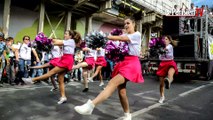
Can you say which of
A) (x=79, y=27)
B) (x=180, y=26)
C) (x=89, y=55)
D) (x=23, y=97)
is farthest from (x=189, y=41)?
(x=23, y=97)

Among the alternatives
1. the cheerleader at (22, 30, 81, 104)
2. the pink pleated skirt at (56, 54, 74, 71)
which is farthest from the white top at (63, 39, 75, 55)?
the pink pleated skirt at (56, 54, 74, 71)

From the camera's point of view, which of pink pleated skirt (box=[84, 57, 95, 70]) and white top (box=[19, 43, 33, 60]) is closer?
pink pleated skirt (box=[84, 57, 95, 70])

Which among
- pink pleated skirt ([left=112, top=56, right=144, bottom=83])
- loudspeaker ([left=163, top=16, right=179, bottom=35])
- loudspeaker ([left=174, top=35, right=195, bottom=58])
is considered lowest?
pink pleated skirt ([left=112, top=56, right=144, bottom=83])

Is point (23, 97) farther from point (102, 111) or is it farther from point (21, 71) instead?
point (21, 71)

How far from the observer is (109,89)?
11.5ft

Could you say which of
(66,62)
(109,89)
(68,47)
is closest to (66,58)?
(66,62)

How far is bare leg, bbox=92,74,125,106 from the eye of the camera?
3.31 m

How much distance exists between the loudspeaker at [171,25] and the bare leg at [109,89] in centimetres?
1087

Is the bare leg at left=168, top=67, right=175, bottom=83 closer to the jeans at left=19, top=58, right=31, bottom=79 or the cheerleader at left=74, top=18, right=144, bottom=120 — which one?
the cheerleader at left=74, top=18, right=144, bottom=120

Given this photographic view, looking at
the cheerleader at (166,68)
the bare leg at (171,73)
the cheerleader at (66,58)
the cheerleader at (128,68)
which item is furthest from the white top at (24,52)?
the cheerleader at (128,68)

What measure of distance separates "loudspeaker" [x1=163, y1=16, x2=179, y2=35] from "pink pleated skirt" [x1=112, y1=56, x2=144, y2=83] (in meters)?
10.4

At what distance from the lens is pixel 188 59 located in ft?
40.3

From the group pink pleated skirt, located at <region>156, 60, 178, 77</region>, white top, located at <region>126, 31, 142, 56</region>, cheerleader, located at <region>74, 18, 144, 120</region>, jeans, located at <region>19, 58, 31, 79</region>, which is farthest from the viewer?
jeans, located at <region>19, 58, 31, 79</region>

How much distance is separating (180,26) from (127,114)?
10.6m
